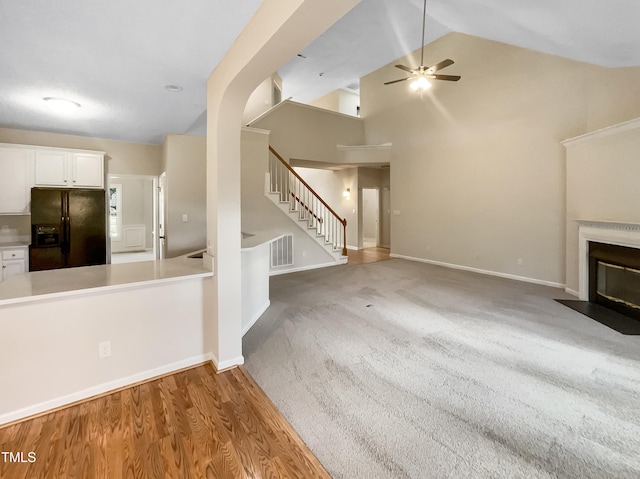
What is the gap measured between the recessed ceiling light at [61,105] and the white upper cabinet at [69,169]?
1357mm

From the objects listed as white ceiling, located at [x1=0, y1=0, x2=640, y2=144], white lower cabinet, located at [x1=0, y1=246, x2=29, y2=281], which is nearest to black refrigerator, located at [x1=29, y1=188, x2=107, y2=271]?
white lower cabinet, located at [x1=0, y1=246, x2=29, y2=281]

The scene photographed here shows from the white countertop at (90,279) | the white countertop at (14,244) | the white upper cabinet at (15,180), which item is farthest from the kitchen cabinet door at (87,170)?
the white countertop at (90,279)

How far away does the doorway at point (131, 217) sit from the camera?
8.81m

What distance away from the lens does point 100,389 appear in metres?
2.15

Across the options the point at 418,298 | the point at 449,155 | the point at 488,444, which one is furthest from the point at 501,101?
the point at 488,444

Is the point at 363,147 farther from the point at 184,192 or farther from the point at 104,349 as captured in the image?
the point at 104,349

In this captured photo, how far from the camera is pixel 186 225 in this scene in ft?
16.1

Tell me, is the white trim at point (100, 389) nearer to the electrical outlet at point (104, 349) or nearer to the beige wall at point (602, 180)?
the electrical outlet at point (104, 349)

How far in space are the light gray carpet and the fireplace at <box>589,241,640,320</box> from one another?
24.1 inches

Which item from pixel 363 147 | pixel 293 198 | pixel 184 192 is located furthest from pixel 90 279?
pixel 363 147

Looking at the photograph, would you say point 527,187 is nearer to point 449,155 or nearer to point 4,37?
point 449,155

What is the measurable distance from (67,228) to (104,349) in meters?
3.33

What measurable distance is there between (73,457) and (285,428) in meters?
1.18

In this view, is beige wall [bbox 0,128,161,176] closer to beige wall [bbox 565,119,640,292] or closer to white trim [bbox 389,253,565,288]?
white trim [bbox 389,253,565,288]
